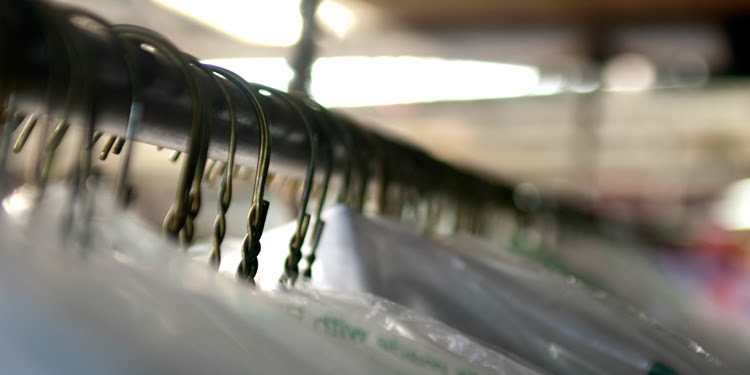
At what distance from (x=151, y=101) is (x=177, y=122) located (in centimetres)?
2

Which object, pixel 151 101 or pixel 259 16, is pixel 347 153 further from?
pixel 259 16

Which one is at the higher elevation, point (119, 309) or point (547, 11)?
point (547, 11)

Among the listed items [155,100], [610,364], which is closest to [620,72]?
[610,364]

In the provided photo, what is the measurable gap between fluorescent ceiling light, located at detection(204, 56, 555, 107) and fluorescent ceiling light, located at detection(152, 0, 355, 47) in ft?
0.58

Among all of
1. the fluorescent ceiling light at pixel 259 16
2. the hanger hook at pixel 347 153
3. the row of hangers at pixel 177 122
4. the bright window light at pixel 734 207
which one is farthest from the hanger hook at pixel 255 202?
the bright window light at pixel 734 207

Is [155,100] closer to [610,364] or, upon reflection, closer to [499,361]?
[499,361]

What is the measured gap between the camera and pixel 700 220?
12.8 ft

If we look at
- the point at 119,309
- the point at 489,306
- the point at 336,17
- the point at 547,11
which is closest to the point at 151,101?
the point at 119,309

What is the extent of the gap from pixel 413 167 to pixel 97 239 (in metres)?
0.41

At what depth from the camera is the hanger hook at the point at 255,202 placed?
1.23 ft

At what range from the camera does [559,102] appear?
2.84m

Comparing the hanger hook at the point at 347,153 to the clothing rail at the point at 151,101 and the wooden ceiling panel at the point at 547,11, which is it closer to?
the clothing rail at the point at 151,101

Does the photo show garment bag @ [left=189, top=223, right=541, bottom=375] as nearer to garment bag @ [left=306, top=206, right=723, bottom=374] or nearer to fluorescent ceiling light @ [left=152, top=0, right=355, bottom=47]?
garment bag @ [left=306, top=206, right=723, bottom=374]

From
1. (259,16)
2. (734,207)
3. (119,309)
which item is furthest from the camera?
(734,207)
